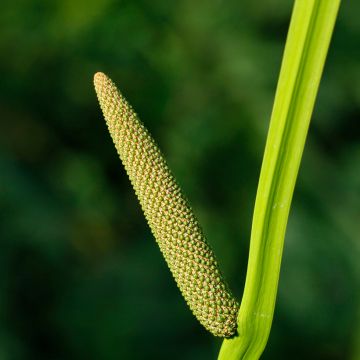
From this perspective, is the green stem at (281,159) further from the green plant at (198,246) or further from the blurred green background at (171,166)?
the blurred green background at (171,166)

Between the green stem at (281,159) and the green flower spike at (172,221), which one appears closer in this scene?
the green stem at (281,159)

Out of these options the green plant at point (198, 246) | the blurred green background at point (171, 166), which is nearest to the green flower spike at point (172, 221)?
the green plant at point (198, 246)

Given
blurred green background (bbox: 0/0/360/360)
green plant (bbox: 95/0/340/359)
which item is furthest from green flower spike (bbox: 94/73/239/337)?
blurred green background (bbox: 0/0/360/360)

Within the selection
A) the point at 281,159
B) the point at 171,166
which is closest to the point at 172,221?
the point at 281,159

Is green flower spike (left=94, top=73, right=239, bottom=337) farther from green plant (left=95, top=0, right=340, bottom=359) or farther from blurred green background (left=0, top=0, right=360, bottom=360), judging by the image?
blurred green background (left=0, top=0, right=360, bottom=360)

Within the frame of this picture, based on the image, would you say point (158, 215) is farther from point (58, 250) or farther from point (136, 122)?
point (58, 250)

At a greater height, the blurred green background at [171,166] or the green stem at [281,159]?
the green stem at [281,159]
